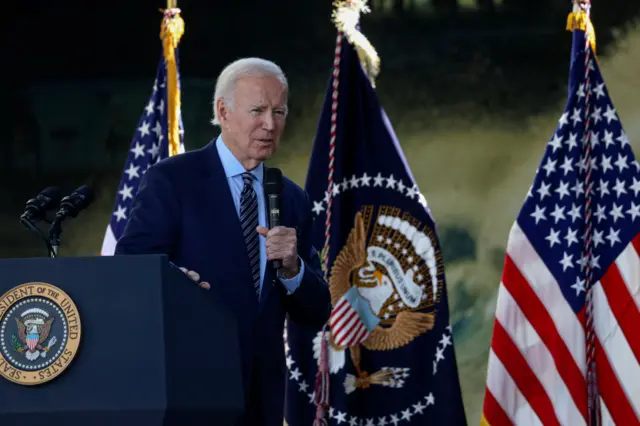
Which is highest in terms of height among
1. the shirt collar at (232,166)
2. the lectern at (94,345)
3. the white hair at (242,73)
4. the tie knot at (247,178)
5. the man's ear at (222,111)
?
the white hair at (242,73)

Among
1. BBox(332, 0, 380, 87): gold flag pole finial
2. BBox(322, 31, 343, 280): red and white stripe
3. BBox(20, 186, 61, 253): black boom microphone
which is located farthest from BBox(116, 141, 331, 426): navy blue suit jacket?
BBox(332, 0, 380, 87): gold flag pole finial

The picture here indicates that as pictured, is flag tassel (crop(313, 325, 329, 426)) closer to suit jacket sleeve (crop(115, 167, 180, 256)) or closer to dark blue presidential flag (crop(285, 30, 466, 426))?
dark blue presidential flag (crop(285, 30, 466, 426))

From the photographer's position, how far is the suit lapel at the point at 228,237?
8.63ft

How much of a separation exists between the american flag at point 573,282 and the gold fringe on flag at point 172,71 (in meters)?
1.69

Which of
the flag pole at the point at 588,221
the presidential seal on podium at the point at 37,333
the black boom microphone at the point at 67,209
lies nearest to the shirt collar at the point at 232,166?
the black boom microphone at the point at 67,209

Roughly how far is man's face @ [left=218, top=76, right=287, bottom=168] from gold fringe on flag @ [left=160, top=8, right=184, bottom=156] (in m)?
2.02

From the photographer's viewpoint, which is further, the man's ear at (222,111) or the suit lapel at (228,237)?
the man's ear at (222,111)

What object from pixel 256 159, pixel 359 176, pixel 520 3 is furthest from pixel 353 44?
pixel 256 159

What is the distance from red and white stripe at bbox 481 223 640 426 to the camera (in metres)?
4.10

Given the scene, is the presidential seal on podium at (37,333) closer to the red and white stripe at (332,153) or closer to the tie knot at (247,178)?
the tie knot at (247,178)

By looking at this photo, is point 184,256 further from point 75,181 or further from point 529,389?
point 75,181

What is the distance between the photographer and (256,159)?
2.77 meters

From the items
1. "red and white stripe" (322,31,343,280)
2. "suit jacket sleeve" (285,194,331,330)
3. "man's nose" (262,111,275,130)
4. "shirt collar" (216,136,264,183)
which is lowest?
"suit jacket sleeve" (285,194,331,330)

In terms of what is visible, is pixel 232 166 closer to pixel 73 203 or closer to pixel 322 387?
pixel 73 203
